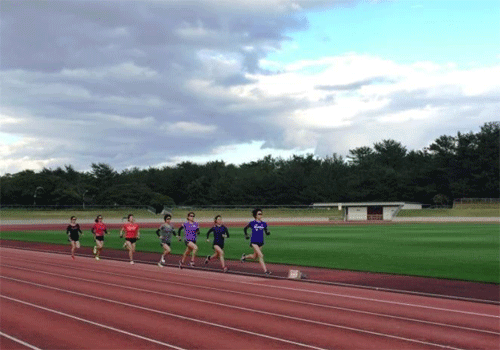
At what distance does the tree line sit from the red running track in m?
92.5

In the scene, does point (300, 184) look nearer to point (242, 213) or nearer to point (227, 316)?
point (242, 213)

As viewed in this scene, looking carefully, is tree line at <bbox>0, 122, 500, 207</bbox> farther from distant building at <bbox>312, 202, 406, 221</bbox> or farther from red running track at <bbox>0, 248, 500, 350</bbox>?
red running track at <bbox>0, 248, 500, 350</bbox>

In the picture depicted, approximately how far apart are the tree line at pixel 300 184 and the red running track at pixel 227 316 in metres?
92.5

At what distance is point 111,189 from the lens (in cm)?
12362

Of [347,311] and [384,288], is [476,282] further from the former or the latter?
[347,311]

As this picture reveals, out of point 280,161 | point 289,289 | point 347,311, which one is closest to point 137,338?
point 347,311

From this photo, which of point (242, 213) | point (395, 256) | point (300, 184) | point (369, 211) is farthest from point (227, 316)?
point (300, 184)

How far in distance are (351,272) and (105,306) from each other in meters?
9.59

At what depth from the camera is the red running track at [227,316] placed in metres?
11.1

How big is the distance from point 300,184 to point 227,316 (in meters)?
114

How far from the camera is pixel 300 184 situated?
127 meters

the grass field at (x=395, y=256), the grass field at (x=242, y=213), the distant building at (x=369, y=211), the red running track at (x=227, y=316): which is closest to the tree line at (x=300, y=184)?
the grass field at (x=242, y=213)

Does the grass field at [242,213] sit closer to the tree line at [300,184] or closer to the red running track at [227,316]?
the tree line at [300,184]

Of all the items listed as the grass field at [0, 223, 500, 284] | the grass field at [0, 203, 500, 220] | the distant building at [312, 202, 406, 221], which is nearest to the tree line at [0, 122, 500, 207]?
the grass field at [0, 203, 500, 220]
